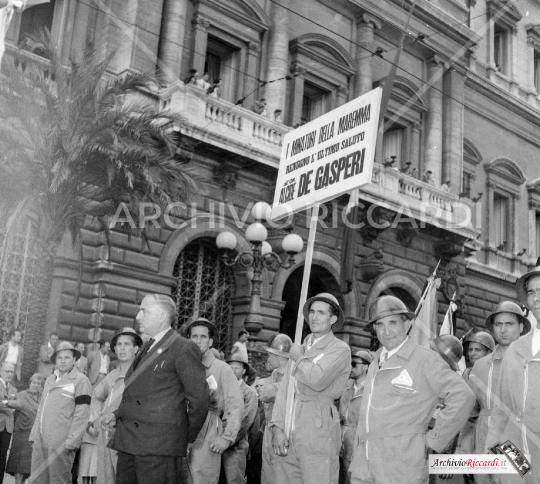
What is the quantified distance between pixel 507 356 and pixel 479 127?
21.1 meters

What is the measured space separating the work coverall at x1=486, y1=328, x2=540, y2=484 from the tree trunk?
718cm

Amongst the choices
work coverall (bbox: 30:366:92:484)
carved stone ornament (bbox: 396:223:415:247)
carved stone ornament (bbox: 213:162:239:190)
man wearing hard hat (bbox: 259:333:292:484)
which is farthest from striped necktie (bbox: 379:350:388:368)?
carved stone ornament (bbox: 396:223:415:247)

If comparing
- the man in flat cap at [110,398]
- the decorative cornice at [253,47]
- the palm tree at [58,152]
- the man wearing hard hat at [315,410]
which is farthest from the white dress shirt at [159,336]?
the decorative cornice at [253,47]

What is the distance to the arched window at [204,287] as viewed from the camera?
50.9ft

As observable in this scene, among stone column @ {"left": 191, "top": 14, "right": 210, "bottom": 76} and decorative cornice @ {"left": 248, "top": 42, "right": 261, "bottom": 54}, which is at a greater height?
decorative cornice @ {"left": 248, "top": 42, "right": 261, "bottom": 54}

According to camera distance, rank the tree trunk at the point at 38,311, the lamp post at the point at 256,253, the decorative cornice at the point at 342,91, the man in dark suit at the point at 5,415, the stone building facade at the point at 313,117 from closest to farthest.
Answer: the man in dark suit at the point at 5,415
the tree trunk at the point at 38,311
the lamp post at the point at 256,253
the stone building facade at the point at 313,117
the decorative cornice at the point at 342,91

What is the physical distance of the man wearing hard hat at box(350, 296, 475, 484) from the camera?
4.21 meters

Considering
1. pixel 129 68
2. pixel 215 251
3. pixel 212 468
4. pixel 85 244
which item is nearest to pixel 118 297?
pixel 85 244

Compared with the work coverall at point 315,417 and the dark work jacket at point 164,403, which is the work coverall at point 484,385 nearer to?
the work coverall at point 315,417

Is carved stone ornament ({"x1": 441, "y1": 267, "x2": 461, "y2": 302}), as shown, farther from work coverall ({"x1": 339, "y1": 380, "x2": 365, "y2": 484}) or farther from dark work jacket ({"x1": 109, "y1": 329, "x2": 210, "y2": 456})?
dark work jacket ({"x1": 109, "y1": 329, "x2": 210, "y2": 456})

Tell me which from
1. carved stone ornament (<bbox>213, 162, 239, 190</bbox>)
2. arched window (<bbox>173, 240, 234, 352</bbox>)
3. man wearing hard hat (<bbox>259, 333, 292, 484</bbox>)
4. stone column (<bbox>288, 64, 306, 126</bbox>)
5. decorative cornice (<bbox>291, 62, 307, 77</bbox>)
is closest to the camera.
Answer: man wearing hard hat (<bbox>259, 333, 292, 484</bbox>)

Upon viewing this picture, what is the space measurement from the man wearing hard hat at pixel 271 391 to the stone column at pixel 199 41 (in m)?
10.2

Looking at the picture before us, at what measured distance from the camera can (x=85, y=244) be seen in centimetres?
1391

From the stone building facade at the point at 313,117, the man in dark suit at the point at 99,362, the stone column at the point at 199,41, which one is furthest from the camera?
the stone column at the point at 199,41
